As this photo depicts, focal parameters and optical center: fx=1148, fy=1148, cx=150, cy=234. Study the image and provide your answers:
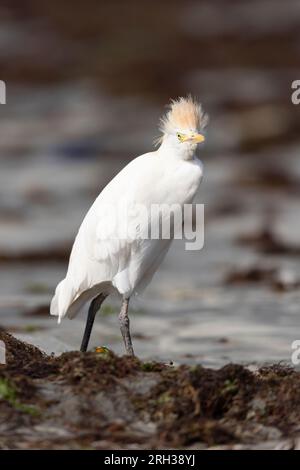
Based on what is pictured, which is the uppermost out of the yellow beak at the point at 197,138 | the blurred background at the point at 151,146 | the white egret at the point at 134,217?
the blurred background at the point at 151,146

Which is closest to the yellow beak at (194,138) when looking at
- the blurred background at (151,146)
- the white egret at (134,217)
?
the white egret at (134,217)

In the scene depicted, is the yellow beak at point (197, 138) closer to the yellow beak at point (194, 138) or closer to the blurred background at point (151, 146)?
the yellow beak at point (194, 138)

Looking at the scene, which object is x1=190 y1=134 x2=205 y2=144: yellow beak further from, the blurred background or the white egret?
the blurred background

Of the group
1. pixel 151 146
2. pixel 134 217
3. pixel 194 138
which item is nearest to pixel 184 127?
pixel 194 138

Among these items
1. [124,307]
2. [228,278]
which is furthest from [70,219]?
[124,307]

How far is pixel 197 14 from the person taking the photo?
35.3 meters

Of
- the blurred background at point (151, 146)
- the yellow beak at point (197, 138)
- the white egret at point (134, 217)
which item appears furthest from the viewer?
the blurred background at point (151, 146)

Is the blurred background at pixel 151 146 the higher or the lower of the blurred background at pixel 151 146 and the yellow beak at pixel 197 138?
the higher

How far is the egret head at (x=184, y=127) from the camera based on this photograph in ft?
24.2

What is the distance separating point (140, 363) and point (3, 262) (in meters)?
11.8

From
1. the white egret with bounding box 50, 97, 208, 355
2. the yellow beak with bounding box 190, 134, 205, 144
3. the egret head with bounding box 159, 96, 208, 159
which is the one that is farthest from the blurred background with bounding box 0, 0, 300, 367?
the yellow beak with bounding box 190, 134, 205, 144

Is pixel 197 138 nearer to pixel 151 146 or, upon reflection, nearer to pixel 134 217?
pixel 134 217

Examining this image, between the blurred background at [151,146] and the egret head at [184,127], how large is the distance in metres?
2.06
